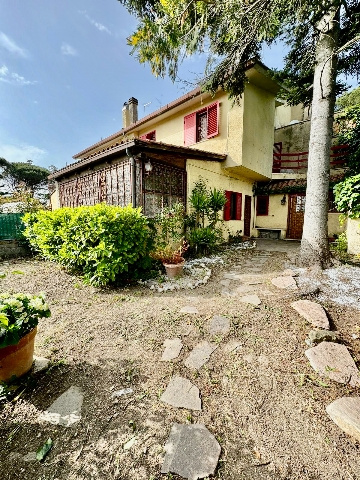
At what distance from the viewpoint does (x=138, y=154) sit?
21.4 feet

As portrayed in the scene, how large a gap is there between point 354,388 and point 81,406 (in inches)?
109

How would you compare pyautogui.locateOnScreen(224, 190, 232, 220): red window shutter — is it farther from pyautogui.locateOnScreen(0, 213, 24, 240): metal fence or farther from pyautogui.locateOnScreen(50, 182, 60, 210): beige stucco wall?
pyautogui.locateOnScreen(50, 182, 60, 210): beige stucco wall

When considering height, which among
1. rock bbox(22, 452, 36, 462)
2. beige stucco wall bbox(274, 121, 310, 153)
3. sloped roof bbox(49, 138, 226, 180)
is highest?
beige stucco wall bbox(274, 121, 310, 153)

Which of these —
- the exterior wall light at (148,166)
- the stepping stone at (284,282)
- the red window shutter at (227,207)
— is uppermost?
the exterior wall light at (148,166)

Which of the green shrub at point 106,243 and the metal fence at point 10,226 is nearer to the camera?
the green shrub at point 106,243

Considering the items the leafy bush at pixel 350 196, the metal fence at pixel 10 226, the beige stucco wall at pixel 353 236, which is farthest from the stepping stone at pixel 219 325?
Answer: the metal fence at pixel 10 226

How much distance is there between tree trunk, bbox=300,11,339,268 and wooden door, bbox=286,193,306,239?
260 inches

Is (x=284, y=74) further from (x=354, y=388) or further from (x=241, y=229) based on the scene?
(x=354, y=388)

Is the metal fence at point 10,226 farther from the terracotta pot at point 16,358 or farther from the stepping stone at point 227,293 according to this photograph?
the stepping stone at point 227,293

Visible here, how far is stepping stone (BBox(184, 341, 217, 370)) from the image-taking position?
2607 mm

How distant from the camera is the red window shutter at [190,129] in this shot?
9.81 meters

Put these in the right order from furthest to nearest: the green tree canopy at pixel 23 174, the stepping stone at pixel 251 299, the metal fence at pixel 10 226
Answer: the green tree canopy at pixel 23 174 → the metal fence at pixel 10 226 → the stepping stone at pixel 251 299

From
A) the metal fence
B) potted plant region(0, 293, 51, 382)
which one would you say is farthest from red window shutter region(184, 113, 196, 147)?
potted plant region(0, 293, 51, 382)

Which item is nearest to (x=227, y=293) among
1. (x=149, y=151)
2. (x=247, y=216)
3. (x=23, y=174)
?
(x=149, y=151)
